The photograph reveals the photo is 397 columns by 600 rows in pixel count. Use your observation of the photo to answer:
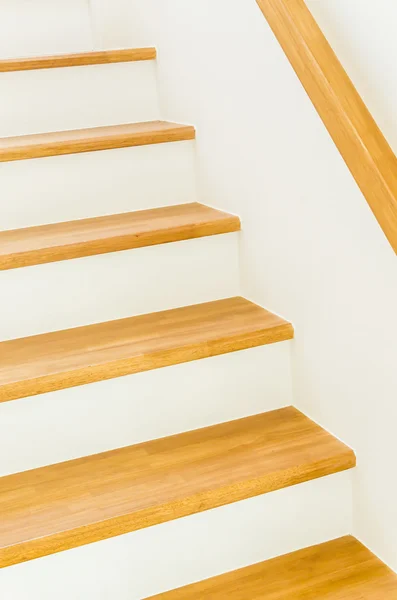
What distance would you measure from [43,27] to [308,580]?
217cm

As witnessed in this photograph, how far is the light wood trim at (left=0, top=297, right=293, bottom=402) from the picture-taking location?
5.65 feet

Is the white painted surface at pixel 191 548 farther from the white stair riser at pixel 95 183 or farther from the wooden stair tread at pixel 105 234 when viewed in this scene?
the white stair riser at pixel 95 183

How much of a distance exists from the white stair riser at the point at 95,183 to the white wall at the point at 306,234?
104mm

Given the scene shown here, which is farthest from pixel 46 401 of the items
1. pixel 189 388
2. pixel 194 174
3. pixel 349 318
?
pixel 194 174

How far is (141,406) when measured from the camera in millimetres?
1816

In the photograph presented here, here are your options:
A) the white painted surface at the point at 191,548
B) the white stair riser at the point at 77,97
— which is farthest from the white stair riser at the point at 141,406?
the white stair riser at the point at 77,97

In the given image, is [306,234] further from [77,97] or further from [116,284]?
[77,97]

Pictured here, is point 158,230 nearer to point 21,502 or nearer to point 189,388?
point 189,388

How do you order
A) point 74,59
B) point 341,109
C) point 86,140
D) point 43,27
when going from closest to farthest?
1. point 341,109
2. point 86,140
3. point 74,59
4. point 43,27

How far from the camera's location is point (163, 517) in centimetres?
158

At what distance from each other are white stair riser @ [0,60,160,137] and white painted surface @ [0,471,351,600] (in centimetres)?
137

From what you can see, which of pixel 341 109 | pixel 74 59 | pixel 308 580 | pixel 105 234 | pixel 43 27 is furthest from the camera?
pixel 43 27

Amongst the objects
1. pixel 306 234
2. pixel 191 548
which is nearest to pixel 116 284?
pixel 306 234

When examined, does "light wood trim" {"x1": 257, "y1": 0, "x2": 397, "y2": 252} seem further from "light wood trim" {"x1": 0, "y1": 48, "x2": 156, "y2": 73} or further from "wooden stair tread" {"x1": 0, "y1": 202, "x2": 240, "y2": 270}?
"light wood trim" {"x1": 0, "y1": 48, "x2": 156, "y2": 73}
